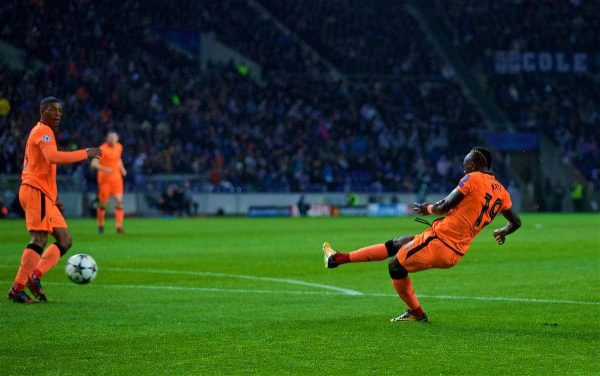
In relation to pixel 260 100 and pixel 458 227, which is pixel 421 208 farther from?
pixel 260 100

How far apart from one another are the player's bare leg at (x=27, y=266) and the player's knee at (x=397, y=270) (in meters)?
4.19

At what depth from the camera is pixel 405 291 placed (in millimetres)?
10297

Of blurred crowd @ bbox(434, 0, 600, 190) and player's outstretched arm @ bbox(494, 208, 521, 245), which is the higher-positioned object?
blurred crowd @ bbox(434, 0, 600, 190)

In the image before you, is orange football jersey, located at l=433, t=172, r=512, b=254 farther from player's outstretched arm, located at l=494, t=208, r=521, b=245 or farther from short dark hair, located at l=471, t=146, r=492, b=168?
player's outstretched arm, located at l=494, t=208, r=521, b=245

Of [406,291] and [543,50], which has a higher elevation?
[543,50]

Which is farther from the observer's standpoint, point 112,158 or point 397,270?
point 112,158

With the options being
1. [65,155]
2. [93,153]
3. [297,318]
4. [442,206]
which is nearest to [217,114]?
[65,155]

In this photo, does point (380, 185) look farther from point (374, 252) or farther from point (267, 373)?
point (267, 373)

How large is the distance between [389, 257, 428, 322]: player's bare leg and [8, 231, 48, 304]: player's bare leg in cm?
420

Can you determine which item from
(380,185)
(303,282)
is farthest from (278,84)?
(303,282)

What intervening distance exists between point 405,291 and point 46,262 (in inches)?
172

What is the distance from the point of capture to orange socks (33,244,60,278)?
12203 mm

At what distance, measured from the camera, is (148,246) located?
23.3m

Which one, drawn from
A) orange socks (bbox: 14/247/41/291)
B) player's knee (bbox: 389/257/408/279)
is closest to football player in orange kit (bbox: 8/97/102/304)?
orange socks (bbox: 14/247/41/291)
